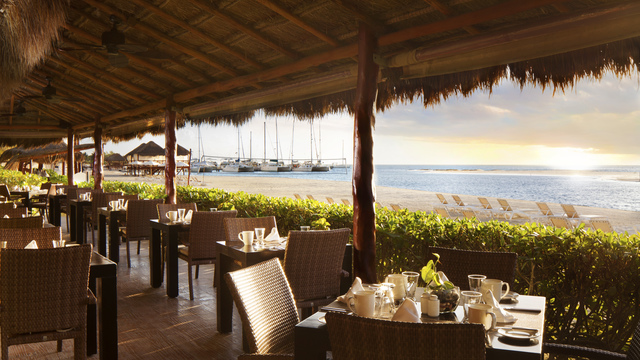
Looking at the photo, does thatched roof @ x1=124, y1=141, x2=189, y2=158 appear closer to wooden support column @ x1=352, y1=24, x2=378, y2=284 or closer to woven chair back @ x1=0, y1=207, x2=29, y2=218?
woven chair back @ x1=0, y1=207, x2=29, y2=218

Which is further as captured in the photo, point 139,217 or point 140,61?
point 140,61

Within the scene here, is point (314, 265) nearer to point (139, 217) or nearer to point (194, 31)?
point (194, 31)

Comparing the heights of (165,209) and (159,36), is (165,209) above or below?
below

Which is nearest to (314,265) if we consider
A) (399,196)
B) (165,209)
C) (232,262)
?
(232,262)

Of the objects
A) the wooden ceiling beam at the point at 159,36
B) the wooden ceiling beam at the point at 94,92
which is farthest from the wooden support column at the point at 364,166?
the wooden ceiling beam at the point at 94,92

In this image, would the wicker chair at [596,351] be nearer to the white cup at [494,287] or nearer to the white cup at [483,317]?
the white cup at [494,287]

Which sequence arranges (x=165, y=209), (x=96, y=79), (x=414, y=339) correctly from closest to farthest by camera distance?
(x=414, y=339) < (x=165, y=209) < (x=96, y=79)

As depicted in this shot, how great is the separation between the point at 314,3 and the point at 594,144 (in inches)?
1800

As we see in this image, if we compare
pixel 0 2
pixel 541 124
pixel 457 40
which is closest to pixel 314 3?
pixel 457 40

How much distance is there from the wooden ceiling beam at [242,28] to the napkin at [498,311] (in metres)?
3.58

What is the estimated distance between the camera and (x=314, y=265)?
3490 mm

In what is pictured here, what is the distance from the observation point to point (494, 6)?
324 cm

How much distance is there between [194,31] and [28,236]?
8.92 feet

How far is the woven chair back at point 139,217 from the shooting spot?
6.00 metres
